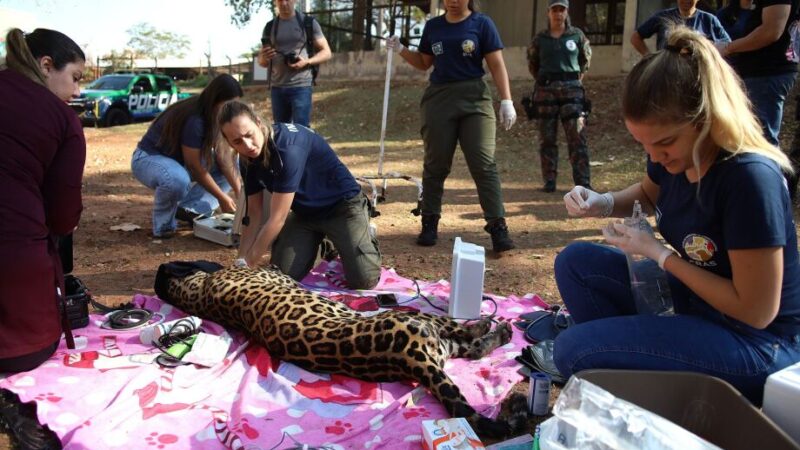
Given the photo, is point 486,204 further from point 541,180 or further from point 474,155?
point 541,180

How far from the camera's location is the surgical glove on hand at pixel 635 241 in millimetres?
2225

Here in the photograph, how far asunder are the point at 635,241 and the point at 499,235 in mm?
A: 2694

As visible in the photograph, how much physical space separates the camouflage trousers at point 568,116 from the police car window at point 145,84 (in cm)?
1345

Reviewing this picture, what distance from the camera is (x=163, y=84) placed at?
18.3 m

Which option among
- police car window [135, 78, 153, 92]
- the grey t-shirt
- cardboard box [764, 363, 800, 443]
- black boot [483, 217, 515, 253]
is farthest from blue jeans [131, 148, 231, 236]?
police car window [135, 78, 153, 92]

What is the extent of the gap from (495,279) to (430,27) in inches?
83.3

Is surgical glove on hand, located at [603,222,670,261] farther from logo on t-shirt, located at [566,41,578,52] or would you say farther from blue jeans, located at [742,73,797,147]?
logo on t-shirt, located at [566,41,578,52]

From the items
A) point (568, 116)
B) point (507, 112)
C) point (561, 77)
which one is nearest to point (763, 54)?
point (507, 112)

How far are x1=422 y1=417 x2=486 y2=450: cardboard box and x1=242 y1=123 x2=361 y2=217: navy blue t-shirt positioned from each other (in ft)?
6.28

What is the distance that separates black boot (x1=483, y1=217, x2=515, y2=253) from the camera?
4953mm

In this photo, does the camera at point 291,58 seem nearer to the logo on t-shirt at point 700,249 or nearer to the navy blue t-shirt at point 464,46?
the navy blue t-shirt at point 464,46

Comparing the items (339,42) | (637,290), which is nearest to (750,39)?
(637,290)

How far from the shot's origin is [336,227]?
14.5 feet

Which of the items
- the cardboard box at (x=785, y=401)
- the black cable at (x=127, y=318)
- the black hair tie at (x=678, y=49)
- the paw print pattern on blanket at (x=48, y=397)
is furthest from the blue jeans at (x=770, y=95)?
the paw print pattern on blanket at (x=48, y=397)
